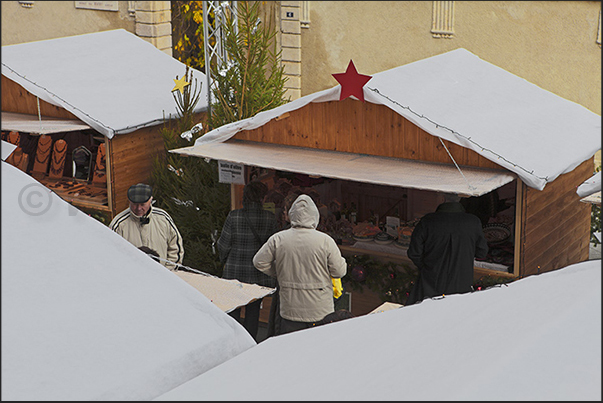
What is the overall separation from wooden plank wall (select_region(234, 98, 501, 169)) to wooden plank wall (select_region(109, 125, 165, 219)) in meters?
2.32

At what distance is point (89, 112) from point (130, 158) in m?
0.74

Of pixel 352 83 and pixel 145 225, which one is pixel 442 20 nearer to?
pixel 352 83

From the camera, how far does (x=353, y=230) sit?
7.77 metres

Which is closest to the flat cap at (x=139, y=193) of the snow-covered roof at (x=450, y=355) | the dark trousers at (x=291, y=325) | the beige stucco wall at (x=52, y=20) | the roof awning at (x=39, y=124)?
the dark trousers at (x=291, y=325)

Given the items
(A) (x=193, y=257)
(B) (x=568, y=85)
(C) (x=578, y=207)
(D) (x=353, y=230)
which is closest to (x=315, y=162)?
(D) (x=353, y=230)

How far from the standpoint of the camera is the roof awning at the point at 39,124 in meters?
8.59

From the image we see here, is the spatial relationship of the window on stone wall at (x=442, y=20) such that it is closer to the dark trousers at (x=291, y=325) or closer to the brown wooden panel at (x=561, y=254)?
the brown wooden panel at (x=561, y=254)

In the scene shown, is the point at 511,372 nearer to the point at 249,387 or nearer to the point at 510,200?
the point at 249,387

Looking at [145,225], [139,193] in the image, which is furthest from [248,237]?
[139,193]

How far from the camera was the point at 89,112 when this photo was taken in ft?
29.4

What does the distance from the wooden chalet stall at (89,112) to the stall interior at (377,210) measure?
78.9 inches

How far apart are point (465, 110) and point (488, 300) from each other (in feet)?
16.7

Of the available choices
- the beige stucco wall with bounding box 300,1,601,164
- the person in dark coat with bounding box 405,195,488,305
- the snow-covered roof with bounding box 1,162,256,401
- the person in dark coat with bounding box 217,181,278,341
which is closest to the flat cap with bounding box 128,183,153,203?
the person in dark coat with bounding box 217,181,278,341

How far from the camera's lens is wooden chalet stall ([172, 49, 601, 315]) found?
6.62 m
